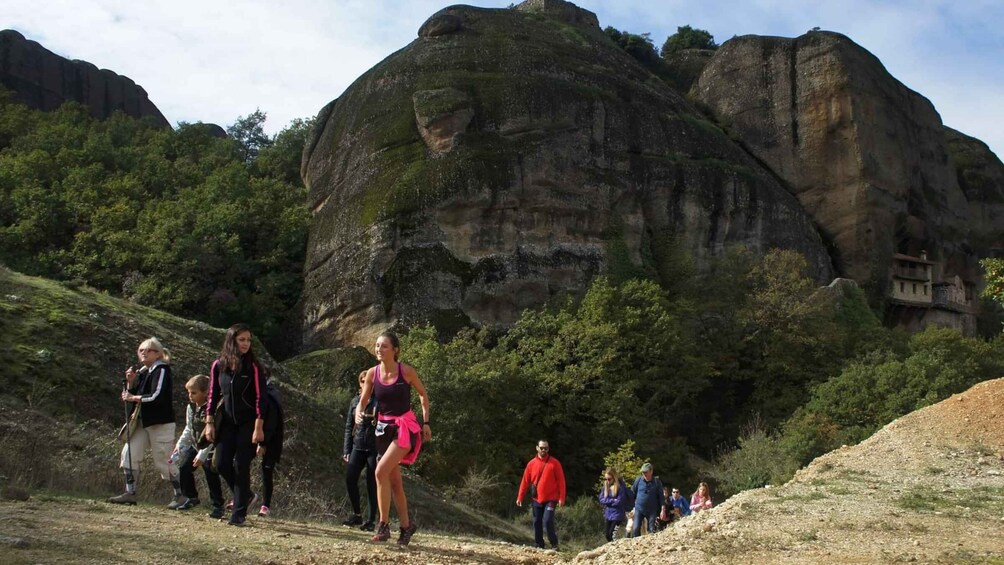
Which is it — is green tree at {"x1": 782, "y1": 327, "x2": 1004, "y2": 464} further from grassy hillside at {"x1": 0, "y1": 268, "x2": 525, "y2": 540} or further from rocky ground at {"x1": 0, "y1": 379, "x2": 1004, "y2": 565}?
rocky ground at {"x1": 0, "y1": 379, "x2": 1004, "y2": 565}

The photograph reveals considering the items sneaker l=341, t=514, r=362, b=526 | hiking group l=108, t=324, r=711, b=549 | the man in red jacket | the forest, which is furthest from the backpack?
the forest

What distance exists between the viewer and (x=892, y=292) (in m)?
50.0

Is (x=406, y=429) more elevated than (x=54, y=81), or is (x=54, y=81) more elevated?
(x=54, y=81)

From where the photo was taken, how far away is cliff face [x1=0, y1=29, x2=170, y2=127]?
218 ft

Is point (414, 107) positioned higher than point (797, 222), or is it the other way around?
point (414, 107)

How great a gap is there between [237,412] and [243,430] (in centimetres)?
19

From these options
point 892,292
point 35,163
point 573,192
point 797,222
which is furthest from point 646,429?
point 35,163

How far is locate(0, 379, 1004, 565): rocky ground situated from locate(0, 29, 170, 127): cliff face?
62605mm

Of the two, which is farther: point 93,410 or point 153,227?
point 153,227

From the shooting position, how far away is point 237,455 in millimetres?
9344

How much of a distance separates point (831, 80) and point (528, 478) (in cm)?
4109

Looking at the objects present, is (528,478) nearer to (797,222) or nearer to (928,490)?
(928,490)

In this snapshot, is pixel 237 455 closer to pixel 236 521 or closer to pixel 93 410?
pixel 236 521

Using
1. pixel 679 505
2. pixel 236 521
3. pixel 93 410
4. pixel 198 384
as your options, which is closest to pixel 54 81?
pixel 93 410
